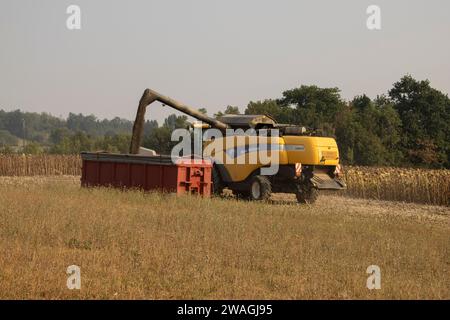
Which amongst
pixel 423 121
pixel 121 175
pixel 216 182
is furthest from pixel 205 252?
pixel 423 121

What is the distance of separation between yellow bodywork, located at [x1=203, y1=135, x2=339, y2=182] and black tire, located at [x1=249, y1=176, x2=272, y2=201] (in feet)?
1.26

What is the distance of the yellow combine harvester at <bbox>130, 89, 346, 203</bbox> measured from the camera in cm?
1939

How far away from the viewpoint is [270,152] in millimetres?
19641

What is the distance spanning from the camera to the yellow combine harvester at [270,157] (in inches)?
763

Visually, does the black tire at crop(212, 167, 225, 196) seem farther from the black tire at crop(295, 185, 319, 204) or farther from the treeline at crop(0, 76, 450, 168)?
the treeline at crop(0, 76, 450, 168)

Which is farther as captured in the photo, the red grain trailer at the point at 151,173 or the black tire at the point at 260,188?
the black tire at the point at 260,188

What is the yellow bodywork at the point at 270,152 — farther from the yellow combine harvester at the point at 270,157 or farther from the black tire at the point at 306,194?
the black tire at the point at 306,194

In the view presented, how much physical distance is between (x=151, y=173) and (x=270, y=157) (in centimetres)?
362

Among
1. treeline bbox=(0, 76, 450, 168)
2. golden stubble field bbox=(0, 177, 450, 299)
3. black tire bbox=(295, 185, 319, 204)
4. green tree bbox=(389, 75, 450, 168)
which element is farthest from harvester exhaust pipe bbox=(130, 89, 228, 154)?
green tree bbox=(389, 75, 450, 168)

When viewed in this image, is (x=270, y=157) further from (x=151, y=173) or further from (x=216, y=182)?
(x=151, y=173)

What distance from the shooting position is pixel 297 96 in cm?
5012

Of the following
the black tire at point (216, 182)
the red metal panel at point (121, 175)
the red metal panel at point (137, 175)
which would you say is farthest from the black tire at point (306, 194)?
the red metal panel at point (121, 175)
